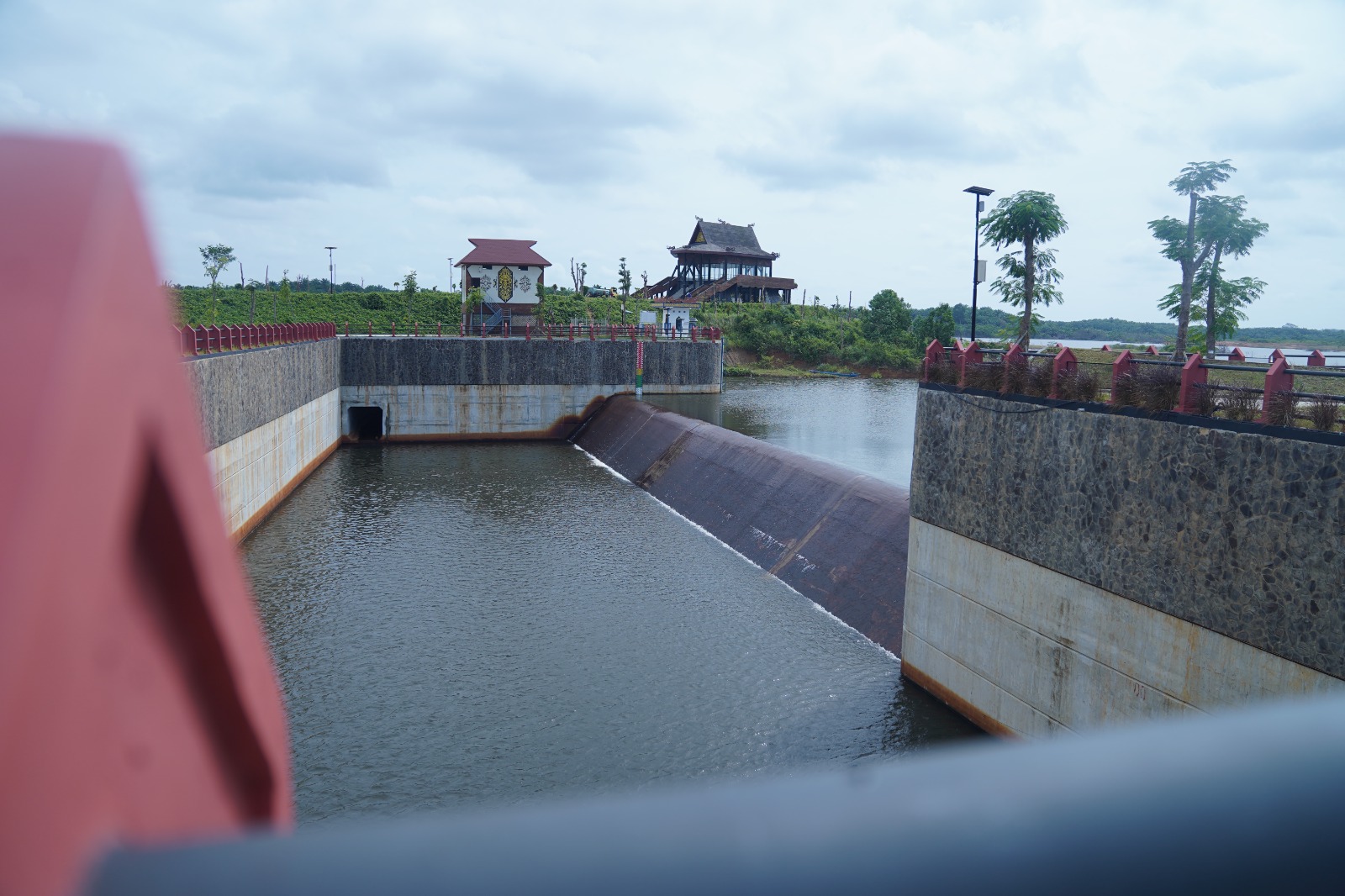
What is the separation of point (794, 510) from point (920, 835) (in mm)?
23190

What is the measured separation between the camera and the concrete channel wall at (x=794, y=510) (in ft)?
62.8

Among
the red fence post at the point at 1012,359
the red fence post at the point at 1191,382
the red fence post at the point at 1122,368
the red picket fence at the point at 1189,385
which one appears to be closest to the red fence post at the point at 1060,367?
the red picket fence at the point at 1189,385

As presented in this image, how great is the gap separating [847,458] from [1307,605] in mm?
24204

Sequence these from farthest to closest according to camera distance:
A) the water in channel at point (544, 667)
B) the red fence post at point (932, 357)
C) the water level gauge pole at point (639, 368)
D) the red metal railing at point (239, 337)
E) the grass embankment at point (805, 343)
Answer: the grass embankment at point (805, 343)
the water level gauge pole at point (639, 368)
the red metal railing at point (239, 337)
the red fence post at point (932, 357)
the water in channel at point (544, 667)

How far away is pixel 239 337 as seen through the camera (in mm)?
26297

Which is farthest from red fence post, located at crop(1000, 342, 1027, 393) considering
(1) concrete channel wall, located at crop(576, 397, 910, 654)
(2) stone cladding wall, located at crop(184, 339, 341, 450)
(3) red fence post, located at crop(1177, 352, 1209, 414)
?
(2) stone cladding wall, located at crop(184, 339, 341, 450)

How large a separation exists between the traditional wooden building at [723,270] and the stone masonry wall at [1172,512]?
74079 millimetres

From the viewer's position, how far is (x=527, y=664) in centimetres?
1616

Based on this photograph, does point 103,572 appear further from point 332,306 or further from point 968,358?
point 332,306

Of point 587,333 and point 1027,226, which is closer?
point 1027,226

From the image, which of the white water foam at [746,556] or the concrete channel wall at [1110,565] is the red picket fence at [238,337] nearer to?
the white water foam at [746,556]

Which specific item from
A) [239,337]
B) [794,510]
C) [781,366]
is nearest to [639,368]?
[239,337]

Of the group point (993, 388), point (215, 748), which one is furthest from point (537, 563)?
point (215, 748)

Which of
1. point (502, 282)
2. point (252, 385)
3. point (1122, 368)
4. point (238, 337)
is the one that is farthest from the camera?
point (502, 282)
